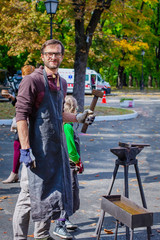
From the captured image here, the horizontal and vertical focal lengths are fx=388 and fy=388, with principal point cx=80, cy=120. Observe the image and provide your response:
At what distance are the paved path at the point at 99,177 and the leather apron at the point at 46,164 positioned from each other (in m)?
1.00

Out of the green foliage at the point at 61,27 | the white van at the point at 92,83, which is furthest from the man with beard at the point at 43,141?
the white van at the point at 92,83

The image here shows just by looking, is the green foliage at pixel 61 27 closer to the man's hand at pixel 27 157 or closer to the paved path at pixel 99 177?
the paved path at pixel 99 177

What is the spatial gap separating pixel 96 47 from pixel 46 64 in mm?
33161

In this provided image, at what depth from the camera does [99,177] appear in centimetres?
696

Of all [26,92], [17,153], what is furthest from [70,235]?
[17,153]

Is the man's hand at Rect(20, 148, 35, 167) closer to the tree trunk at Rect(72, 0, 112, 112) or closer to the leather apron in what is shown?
the leather apron

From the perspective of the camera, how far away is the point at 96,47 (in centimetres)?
3606

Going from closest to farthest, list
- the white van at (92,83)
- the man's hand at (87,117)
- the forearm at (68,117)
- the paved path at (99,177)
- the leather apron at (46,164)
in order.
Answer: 1. the leather apron at (46,164)
2. the man's hand at (87,117)
3. the forearm at (68,117)
4. the paved path at (99,177)
5. the white van at (92,83)

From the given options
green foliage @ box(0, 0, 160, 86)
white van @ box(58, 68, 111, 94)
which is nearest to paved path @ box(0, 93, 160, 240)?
green foliage @ box(0, 0, 160, 86)

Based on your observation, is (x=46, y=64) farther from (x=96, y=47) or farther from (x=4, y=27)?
(x=96, y=47)

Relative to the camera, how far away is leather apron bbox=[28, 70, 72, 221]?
135 inches

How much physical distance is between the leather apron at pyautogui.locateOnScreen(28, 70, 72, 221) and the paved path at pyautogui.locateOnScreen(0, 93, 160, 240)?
39.4 inches

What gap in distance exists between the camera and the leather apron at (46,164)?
3.43 m

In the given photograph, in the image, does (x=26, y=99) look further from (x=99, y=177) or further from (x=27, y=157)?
(x=99, y=177)
